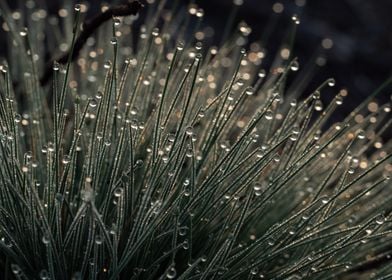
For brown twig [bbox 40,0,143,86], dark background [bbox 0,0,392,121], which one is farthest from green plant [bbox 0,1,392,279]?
dark background [bbox 0,0,392,121]

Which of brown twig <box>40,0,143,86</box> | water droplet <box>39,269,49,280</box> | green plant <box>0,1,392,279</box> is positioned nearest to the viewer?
water droplet <box>39,269,49,280</box>

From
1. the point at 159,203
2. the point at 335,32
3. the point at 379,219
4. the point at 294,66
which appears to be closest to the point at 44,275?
the point at 159,203

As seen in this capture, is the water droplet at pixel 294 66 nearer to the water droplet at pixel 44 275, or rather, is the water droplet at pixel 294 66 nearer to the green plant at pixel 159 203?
the green plant at pixel 159 203

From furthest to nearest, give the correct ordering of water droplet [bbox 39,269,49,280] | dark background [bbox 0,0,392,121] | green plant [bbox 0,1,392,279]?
1. dark background [bbox 0,0,392,121]
2. green plant [bbox 0,1,392,279]
3. water droplet [bbox 39,269,49,280]

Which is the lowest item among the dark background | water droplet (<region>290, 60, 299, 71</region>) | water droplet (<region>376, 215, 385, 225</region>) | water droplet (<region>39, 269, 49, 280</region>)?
the dark background

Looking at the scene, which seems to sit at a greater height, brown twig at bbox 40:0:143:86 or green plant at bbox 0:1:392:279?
brown twig at bbox 40:0:143:86

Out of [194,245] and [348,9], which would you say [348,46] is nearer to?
[348,9]

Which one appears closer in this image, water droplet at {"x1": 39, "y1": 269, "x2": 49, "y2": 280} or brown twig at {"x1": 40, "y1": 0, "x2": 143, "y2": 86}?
water droplet at {"x1": 39, "y1": 269, "x2": 49, "y2": 280}

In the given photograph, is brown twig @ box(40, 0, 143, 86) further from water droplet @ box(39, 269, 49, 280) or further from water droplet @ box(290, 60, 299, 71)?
water droplet @ box(39, 269, 49, 280)

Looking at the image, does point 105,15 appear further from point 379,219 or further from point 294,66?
point 379,219
